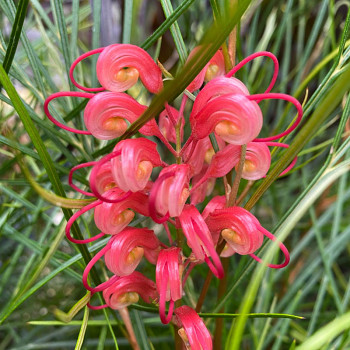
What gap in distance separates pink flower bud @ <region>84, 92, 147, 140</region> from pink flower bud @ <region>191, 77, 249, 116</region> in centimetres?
4

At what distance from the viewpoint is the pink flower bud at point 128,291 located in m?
0.30

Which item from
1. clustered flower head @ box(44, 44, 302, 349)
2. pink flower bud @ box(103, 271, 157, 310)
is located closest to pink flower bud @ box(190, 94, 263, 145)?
clustered flower head @ box(44, 44, 302, 349)

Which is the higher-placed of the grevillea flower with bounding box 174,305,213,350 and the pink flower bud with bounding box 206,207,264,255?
the pink flower bud with bounding box 206,207,264,255

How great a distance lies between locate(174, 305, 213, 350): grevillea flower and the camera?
278 millimetres

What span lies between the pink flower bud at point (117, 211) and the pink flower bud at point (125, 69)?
2.4 inches

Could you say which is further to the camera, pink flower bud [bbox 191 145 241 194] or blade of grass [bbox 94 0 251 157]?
pink flower bud [bbox 191 145 241 194]

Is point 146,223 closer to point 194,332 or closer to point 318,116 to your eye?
point 194,332

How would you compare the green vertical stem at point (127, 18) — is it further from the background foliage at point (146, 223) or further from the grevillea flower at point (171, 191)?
the grevillea flower at point (171, 191)

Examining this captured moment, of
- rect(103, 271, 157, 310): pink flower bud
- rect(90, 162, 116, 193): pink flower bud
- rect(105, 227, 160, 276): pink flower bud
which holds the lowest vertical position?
rect(103, 271, 157, 310): pink flower bud

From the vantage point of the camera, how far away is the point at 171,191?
0.24 meters

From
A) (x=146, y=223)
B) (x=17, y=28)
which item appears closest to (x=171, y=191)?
(x=17, y=28)

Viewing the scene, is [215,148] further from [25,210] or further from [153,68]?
[25,210]

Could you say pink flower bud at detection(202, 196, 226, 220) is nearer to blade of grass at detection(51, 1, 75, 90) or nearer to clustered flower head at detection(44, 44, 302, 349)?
clustered flower head at detection(44, 44, 302, 349)

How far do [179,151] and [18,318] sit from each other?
40cm
